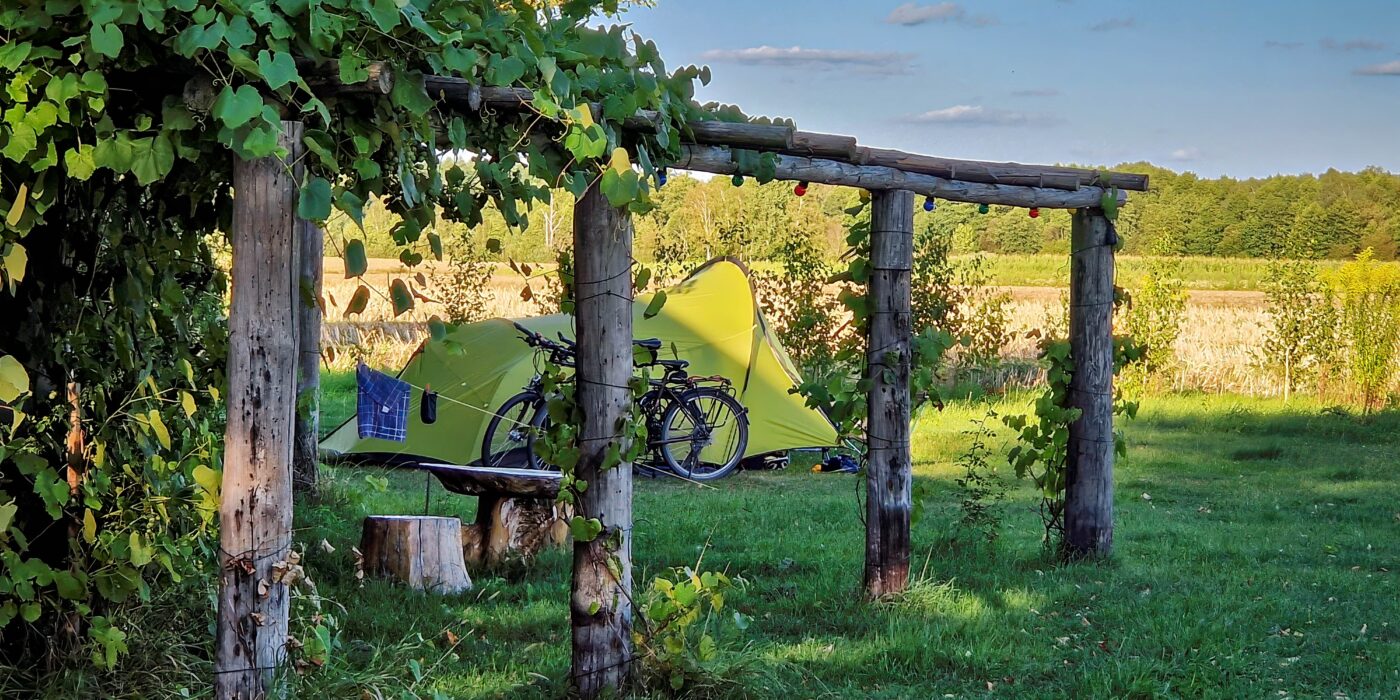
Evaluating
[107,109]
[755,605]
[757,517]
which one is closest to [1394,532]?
[757,517]

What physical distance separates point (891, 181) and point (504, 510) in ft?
8.72

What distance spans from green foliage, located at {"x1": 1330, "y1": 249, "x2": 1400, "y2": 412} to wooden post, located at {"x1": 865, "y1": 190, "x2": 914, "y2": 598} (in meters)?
8.98

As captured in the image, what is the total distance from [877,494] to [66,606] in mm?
3218

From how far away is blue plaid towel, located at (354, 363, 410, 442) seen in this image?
8.73 meters

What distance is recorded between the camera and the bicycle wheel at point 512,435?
9.52 metres

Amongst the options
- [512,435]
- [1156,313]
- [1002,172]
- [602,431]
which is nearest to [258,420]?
[602,431]

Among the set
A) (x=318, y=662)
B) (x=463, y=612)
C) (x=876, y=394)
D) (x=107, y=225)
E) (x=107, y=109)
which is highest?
(x=107, y=109)

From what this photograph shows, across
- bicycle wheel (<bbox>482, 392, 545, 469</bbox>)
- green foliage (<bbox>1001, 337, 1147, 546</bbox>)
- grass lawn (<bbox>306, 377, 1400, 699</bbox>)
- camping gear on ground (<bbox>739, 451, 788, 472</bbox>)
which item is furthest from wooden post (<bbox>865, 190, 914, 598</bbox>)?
camping gear on ground (<bbox>739, 451, 788, 472</bbox>)

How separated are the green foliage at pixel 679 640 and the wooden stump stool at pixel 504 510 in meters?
2.19

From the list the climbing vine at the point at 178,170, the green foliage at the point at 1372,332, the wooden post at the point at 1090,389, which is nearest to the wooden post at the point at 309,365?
the climbing vine at the point at 178,170

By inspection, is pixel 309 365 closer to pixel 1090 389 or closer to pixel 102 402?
pixel 102 402

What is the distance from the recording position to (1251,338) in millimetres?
18422

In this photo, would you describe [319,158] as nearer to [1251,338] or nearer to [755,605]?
[755,605]

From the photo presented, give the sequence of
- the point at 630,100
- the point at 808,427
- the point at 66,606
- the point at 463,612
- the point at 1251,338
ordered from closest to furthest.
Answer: the point at 630,100
the point at 66,606
the point at 463,612
the point at 808,427
the point at 1251,338
